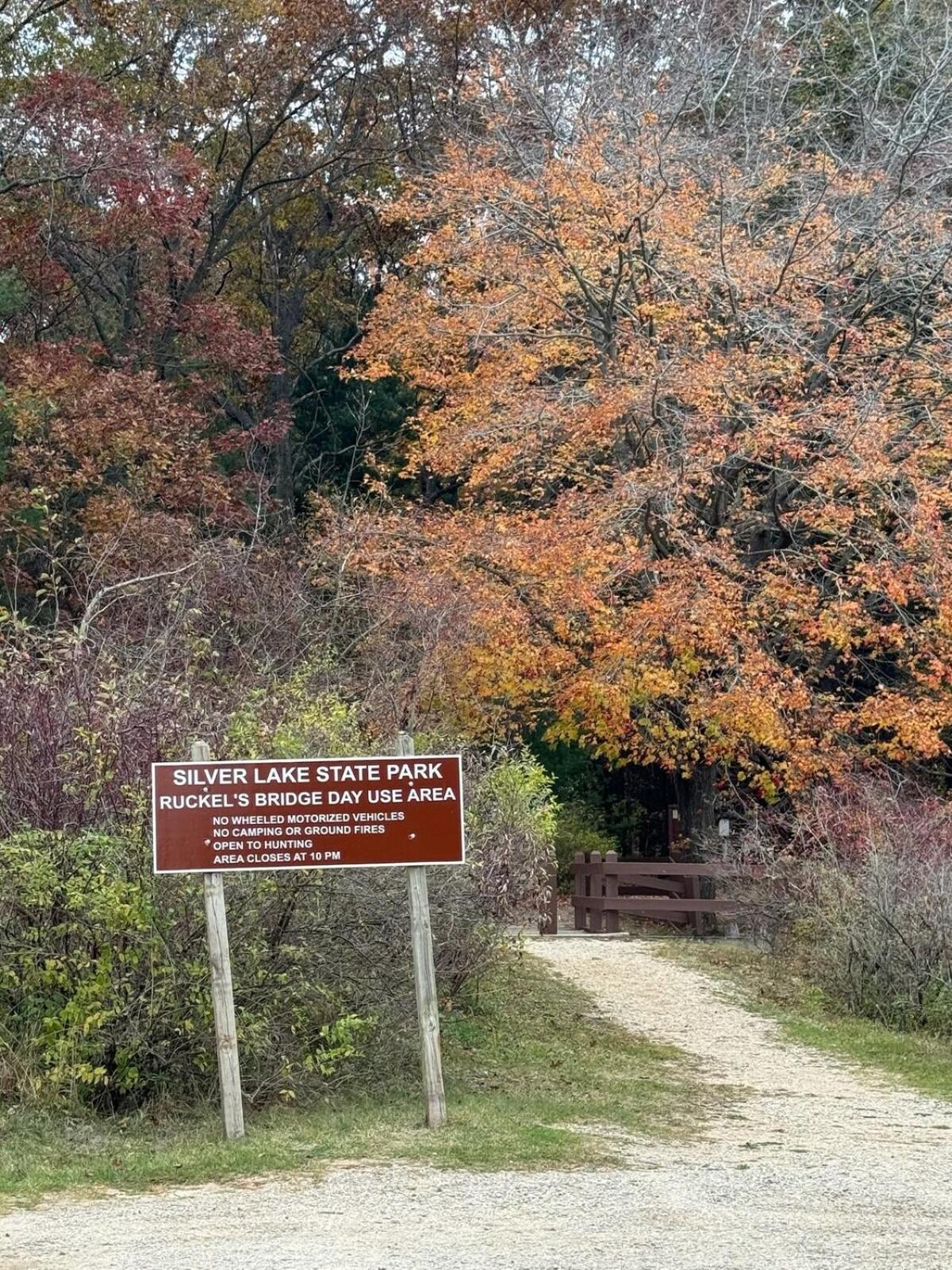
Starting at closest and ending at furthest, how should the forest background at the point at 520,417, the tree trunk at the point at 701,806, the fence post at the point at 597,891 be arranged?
1. the forest background at the point at 520,417
2. the fence post at the point at 597,891
3. the tree trunk at the point at 701,806

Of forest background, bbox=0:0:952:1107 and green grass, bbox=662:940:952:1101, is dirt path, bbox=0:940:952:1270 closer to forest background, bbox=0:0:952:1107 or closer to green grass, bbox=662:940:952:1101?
green grass, bbox=662:940:952:1101

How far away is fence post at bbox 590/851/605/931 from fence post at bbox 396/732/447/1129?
1341cm

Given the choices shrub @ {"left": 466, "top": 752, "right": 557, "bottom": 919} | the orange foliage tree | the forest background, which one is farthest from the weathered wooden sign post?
the orange foliage tree

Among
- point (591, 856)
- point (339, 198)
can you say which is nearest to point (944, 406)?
point (591, 856)

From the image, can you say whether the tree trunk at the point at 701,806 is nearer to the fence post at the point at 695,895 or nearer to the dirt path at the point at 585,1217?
the fence post at the point at 695,895

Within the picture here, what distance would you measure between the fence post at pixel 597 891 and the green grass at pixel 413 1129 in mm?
9933

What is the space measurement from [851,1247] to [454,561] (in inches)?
646

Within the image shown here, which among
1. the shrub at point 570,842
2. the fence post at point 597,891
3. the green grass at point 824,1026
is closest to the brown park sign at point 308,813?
A: the green grass at point 824,1026

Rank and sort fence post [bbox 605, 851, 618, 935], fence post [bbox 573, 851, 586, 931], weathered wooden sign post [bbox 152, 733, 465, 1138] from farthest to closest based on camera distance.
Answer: fence post [bbox 573, 851, 586, 931]
fence post [bbox 605, 851, 618, 935]
weathered wooden sign post [bbox 152, 733, 465, 1138]

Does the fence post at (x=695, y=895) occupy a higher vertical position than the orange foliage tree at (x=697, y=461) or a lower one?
lower

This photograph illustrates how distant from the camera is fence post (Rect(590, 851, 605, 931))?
2334cm

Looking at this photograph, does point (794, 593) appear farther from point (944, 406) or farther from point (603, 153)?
point (603, 153)

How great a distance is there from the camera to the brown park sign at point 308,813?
9.70 meters

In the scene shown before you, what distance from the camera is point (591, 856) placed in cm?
2353
